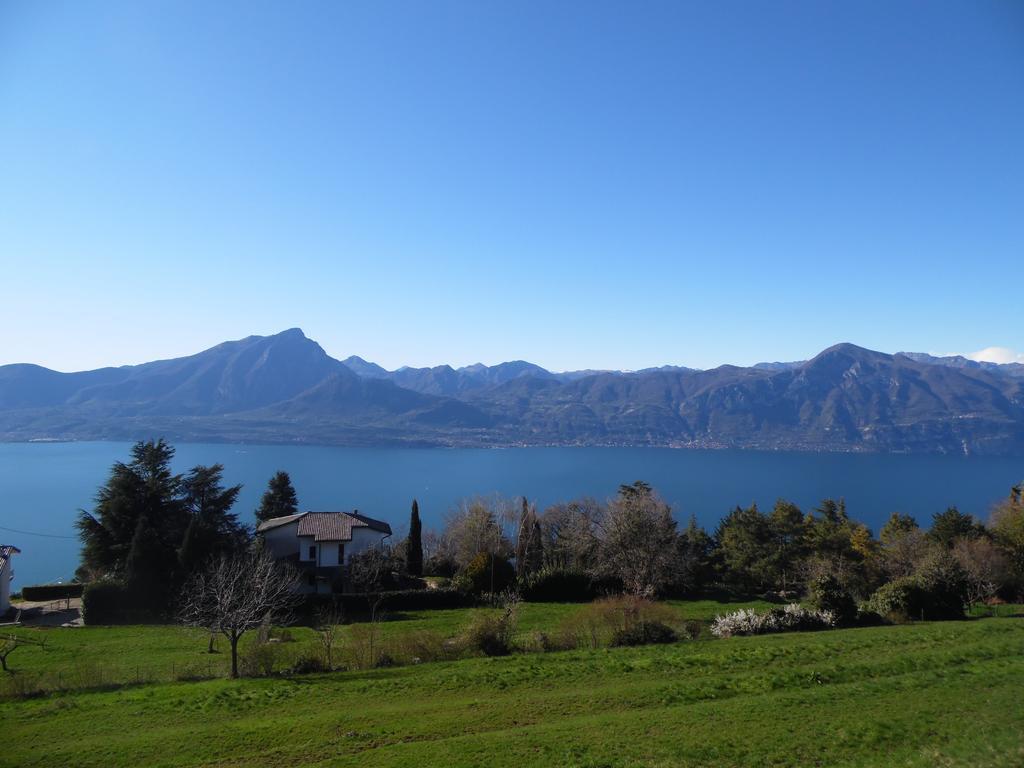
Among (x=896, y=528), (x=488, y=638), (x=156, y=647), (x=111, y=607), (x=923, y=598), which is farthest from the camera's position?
(x=896, y=528)

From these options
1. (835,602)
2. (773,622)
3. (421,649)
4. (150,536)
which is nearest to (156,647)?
(150,536)

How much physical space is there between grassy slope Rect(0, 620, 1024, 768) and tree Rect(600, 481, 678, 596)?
14511 millimetres

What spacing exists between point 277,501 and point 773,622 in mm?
32268

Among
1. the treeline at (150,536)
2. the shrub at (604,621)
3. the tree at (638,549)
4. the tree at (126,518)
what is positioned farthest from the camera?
the tree at (638,549)

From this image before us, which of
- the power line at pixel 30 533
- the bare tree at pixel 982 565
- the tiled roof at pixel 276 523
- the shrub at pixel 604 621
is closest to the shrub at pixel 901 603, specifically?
the bare tree at pixel 982 565

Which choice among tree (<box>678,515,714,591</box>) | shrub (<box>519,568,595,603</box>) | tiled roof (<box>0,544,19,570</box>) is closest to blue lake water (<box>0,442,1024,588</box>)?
tree (<box>678,515,714,591</box>)

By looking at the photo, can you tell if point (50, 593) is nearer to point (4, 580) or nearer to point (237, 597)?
point (4, 580)

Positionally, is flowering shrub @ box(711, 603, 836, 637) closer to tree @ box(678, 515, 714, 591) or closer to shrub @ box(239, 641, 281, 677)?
tree @ box(678, 515, 714, 591)

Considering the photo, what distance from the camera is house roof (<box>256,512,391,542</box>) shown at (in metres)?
33.2

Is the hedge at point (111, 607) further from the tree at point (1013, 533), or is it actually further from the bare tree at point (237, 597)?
the tree at point (1013, 533)

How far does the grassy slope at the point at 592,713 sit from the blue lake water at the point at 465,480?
25.1 metres

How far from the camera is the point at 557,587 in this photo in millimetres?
29469

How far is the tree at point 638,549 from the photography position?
30.2m

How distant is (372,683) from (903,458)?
22667 cm
